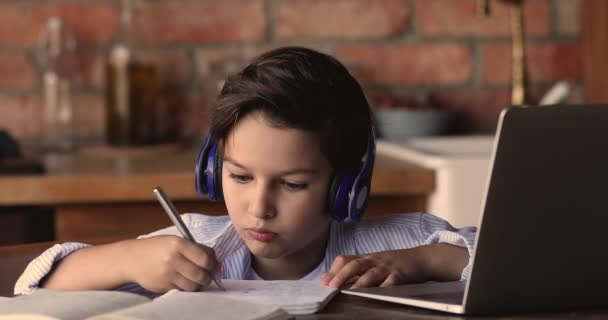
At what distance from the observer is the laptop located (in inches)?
29.5

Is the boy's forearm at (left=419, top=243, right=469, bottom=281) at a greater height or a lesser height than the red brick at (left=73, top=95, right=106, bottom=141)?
greater

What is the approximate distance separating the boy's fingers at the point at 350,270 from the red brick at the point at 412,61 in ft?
4.67

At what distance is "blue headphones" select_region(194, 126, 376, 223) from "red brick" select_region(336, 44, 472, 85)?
126cm

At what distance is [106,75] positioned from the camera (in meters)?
2.27

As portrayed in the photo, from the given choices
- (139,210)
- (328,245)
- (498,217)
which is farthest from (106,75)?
(498,217)

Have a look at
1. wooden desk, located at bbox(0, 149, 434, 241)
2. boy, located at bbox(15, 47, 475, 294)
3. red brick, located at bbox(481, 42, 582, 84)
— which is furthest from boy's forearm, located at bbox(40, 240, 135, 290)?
red brick, located at bbox(481, 42, 582, 84)

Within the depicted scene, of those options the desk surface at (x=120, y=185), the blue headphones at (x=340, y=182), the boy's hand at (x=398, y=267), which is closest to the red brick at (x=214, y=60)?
the desk surface at (x=120, y=185)

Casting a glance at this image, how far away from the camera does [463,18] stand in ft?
7.81

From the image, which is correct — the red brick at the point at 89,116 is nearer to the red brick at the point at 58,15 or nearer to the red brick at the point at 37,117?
the red brick at the point at 37,117

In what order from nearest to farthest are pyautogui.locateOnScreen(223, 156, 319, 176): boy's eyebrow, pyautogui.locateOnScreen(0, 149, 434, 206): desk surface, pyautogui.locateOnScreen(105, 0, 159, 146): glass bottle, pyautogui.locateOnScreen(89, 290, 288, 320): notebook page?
pyautogui.locateOnScreen(89, 290, 288, 320): notebook page, pyautogui.locateOnScreen(223, 156, 319, 176): boy's eyebrow, pyautogui.locateOnScreen(0, 149, 434, 206): desk surface, pyautogui.locateOnScreen(105, 0, 159, 146): glass bottle

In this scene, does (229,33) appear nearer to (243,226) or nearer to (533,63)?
(533,63)

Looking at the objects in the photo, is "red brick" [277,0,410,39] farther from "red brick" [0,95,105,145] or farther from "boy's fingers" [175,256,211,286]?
"boy's fingers" [175,256,211,286]

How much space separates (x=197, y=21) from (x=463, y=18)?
63cm

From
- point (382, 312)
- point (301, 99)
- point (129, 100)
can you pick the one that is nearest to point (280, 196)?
point (301, 99)
